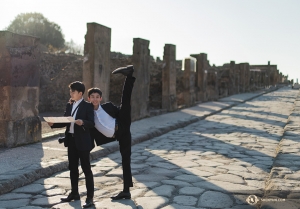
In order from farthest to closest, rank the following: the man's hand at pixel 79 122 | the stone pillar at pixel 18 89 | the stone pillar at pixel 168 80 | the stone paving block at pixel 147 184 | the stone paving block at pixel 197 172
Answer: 1. the stone pillar at pixel 168 80
2. the stone pillar at pixel 18 89
3. the stone paving block at pixel 197 172
4. the stone paving block at pixel 147 184
5. the man's hand at pixel 79 122

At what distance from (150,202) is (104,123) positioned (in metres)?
0.95

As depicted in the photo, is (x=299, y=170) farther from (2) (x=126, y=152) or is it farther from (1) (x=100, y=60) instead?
(1) (x=100, y=60)

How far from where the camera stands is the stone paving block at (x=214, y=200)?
3891mm

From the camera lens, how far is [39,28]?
47.9m

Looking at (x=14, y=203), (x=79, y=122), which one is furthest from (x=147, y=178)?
(x=14, y=203)

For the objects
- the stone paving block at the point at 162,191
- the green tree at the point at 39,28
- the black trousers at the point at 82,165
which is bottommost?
the stone paving block at the point at 162,191

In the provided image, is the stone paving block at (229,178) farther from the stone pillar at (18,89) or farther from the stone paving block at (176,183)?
the stone pillar at (18,89)

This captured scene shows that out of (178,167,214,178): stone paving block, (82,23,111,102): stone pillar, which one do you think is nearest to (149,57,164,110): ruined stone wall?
(82,23,111,102): stone pillar

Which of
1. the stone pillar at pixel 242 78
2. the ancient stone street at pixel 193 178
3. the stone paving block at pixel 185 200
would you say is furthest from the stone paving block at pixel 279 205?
the stone pillar at pixel 242 78

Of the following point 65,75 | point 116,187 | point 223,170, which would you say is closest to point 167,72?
point 65,75

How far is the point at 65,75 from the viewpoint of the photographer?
16.3 meters

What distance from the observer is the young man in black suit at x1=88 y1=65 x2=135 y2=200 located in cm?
397

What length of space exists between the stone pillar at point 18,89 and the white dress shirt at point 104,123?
310 centimetres

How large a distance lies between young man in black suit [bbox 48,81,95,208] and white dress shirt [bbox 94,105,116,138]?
81mm
